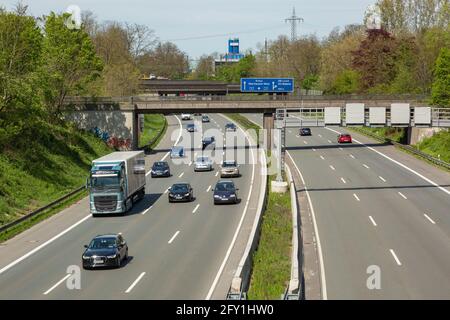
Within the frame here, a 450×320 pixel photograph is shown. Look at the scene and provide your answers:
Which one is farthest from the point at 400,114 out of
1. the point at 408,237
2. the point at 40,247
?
the point at 40,247

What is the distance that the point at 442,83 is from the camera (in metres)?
84.7

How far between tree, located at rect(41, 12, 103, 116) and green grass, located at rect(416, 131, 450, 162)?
39496 mm

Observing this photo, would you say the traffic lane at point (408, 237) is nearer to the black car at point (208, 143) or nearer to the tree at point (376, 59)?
the black car at point (208, 143)

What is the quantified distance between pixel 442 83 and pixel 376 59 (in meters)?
34.9

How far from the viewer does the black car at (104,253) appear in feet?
101

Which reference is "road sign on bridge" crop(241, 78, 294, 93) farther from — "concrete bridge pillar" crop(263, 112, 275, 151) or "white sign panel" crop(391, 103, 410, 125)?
"white sign panel" crop(391, 103, 410, 125)

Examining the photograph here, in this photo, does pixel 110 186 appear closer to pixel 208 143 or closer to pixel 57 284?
pixel 57 284

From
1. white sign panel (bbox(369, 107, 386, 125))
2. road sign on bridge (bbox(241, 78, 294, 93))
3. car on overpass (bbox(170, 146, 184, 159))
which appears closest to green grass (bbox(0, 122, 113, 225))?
car on overpass (bbox(170, 146, 184, 159))

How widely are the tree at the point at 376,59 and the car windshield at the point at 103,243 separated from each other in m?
89.2

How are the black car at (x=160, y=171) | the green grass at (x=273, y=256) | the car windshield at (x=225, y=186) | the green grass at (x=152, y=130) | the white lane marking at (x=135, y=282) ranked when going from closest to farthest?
the green grass at (x=273, y=256), the white lane marking at (x=135, y=282), the car windshield at (x=225, y=186), the black car at (x=160, y=171), the green grass at (x=152, y=130)

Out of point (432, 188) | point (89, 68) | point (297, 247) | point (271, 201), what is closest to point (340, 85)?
point (89, 68)

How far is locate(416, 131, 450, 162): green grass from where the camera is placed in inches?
2975

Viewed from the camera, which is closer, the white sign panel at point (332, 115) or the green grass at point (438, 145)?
the white sign panel at point (332, 115)

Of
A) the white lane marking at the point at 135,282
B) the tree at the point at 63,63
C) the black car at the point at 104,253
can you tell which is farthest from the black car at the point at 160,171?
the white lane marking at the point at 135,282
